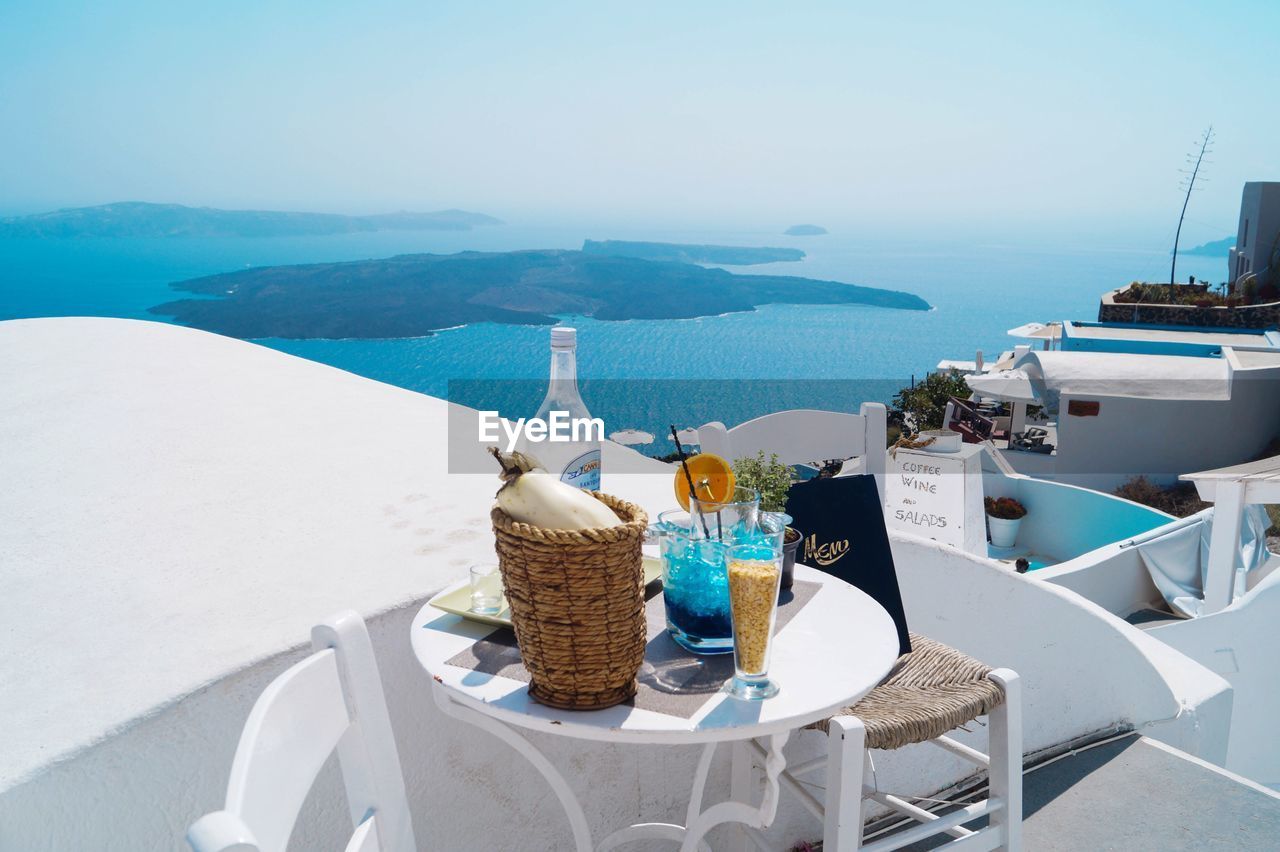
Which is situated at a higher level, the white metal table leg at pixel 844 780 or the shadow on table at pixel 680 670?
the shadow on table at pixel 680 670

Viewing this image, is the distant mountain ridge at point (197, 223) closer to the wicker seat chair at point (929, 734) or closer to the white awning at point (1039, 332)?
the white awning at point (1039, 332)

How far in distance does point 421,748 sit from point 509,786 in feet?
0.70

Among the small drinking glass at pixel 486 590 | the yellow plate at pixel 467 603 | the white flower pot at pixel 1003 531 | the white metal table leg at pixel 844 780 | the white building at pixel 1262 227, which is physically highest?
the white building at pixel 1262 227

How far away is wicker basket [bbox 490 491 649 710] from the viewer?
882mm

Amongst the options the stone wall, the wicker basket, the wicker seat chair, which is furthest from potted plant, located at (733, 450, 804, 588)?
the stone wall

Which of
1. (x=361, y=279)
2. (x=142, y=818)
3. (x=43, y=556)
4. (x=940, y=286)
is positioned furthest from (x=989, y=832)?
(x=940, y=286)

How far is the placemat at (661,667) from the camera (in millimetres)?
977

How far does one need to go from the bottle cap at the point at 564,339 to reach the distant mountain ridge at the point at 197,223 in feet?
107

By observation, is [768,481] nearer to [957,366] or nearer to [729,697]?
[729,697]

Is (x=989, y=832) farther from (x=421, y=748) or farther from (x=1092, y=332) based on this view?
(x=1092, y=332)

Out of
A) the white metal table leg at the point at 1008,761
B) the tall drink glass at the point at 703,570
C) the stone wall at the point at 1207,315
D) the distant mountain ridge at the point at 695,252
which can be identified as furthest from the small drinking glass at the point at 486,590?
the distant mountain ridge at the point at 695,252

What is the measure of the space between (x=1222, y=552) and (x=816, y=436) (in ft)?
11.8

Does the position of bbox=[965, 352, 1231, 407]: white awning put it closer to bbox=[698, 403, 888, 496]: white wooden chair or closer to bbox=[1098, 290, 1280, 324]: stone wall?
bbox=[1098, 290, 1280, 324]: stone wall

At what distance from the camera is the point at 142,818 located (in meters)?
1.18
